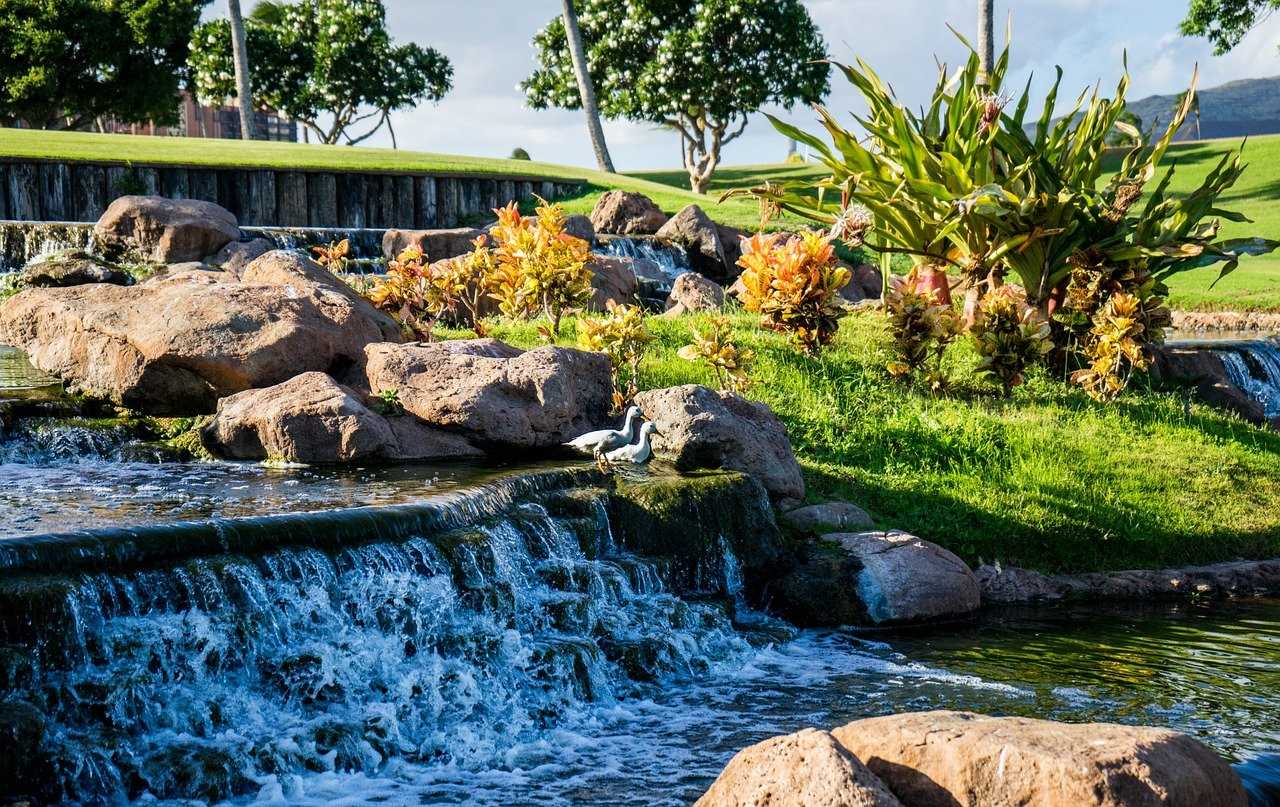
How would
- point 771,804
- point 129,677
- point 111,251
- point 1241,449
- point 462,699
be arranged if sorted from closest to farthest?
1. point 771,804
2. point 129,677
3. point 462,699
4. point 1241,449
5. point 111,251

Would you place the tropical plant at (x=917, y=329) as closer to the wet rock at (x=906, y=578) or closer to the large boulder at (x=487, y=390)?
the wet rock at (x=906, y=578)

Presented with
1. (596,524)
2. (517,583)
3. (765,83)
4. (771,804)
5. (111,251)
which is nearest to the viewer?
(771,804)

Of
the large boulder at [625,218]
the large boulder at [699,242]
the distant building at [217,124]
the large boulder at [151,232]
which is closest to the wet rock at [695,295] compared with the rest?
the large boulder at [699,242]

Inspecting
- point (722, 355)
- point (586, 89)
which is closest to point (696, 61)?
point (586, 89)

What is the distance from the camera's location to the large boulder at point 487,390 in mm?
10234

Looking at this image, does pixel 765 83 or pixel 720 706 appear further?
pixel 765 83

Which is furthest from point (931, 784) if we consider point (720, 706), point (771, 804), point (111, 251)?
point (111, 251)

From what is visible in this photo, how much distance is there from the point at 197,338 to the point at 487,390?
7.92 feet

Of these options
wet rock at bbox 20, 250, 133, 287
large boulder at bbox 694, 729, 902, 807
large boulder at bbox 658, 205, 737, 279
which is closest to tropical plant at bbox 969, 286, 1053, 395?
large boulder at bbox 694, 729, 902, 807

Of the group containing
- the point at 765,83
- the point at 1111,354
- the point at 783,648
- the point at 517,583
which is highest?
the point at 765,83

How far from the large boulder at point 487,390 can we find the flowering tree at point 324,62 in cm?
3668

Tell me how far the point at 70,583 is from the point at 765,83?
118 feet

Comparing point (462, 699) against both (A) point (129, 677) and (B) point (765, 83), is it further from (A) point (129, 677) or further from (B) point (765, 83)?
(B) point (765, 83)

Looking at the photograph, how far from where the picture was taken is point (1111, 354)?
1271cm
